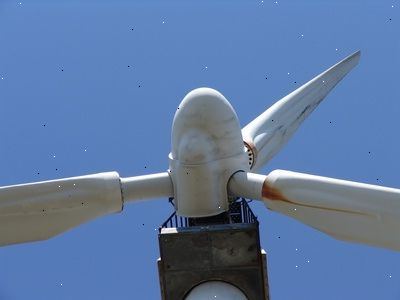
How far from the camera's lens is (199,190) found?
1708 centimetres

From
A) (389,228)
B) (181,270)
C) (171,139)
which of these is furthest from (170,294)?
(389,228)

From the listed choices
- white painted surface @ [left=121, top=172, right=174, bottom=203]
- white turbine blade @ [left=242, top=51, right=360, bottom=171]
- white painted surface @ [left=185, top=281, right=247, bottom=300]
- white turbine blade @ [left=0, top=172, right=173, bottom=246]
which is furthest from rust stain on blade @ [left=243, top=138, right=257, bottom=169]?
white painted surface @ [left=185, top=281, right=247, bottom=300]

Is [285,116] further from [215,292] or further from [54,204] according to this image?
[54,204]

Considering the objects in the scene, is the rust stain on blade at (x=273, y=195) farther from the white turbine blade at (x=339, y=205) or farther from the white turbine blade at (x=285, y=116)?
the white turbine blade at (x=285, y=116)

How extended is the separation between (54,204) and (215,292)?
3.89m

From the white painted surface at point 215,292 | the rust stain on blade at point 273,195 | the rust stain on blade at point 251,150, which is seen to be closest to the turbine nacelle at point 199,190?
the rust stain on blade at point 273,195

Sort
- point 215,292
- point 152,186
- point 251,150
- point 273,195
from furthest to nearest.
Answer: point 251,150, point 152,186, point 215,292, point 273,195

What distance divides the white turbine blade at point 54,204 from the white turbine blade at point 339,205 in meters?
3.46

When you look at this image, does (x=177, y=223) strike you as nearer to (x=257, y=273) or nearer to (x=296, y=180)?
(x=257, y=273)

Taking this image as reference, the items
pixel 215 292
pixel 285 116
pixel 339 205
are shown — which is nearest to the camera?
pixel 339 205

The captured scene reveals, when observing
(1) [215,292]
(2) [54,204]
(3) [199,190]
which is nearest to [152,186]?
(3) [199,190]

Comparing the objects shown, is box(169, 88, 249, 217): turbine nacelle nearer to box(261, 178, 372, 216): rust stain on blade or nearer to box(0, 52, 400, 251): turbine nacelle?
box(0, 52, 400, 251): turbine nacelle

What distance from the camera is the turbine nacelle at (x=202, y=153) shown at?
1697 cm

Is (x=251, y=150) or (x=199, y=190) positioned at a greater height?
(x=251, y=150)
